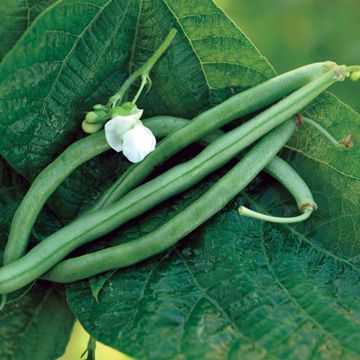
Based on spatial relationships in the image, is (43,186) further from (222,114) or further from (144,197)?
(222,114)

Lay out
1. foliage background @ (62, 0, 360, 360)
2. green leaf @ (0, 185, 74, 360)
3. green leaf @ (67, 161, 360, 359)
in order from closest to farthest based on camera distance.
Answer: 1. green leaf @ (67, 161, 360, 359)
2. green leaf @ (0, 185, 74, 360)
3. foliage background @ (62, 0, 360, 360)

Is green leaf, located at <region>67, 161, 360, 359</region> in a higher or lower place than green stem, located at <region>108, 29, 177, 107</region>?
lower

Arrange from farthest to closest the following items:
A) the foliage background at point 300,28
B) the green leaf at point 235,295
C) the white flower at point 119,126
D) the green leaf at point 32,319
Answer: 1. the foliage background at point 300,28
2. the green leaf at point 32,319
3. the white flower at point 119,126
4. the green leaf at point 235,295

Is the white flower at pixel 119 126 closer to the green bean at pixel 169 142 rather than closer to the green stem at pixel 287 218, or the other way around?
the green bean at pixel 169 142

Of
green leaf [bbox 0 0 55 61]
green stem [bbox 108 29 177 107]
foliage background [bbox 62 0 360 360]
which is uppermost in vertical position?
foliage background [bbox 62 0 360 360]

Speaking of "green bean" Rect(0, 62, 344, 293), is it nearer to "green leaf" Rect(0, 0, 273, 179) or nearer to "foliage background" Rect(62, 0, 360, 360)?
"green leaf" Rect(0, 0, 273, 179)

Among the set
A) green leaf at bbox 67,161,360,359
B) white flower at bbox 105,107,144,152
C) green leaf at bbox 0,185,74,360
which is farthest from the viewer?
green leaf at bbox 0,185,74,360

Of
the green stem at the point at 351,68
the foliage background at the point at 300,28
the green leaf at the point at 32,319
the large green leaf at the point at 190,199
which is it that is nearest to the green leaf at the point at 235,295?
the large green leaf at the point at 190,199

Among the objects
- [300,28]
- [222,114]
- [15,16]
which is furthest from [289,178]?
[300,28]

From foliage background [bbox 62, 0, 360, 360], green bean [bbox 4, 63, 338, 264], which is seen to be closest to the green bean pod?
green bean [bbox 4, 63, 338, 264]
